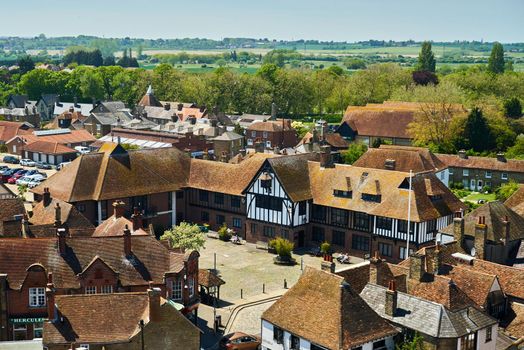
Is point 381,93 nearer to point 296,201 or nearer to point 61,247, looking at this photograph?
point 296,201

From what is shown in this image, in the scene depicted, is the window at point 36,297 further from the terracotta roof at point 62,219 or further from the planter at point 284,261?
the planter at point 284,261

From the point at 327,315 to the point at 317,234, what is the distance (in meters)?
30.0

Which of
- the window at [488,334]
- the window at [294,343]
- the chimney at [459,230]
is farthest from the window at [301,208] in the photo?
the window at [488,334]

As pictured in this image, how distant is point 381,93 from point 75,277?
128 meters

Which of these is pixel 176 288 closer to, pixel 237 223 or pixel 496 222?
pixel 496 222

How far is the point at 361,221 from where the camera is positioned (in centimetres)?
6431

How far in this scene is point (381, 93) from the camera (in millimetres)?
163500

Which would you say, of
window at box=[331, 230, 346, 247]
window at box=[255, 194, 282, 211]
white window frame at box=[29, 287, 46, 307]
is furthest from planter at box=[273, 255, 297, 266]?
white window frame at box=[29, 287, 46, 307]

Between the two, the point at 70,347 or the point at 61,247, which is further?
the point at 61,247

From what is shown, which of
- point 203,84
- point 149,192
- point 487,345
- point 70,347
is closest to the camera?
point 70,347

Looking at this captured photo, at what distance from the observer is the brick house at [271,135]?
121875 millimetres

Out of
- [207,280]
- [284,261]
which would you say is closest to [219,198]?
[284,261]

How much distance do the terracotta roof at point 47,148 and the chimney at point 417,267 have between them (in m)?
74.0

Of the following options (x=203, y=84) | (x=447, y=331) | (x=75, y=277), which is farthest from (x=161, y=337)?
(x=203, y=84)
